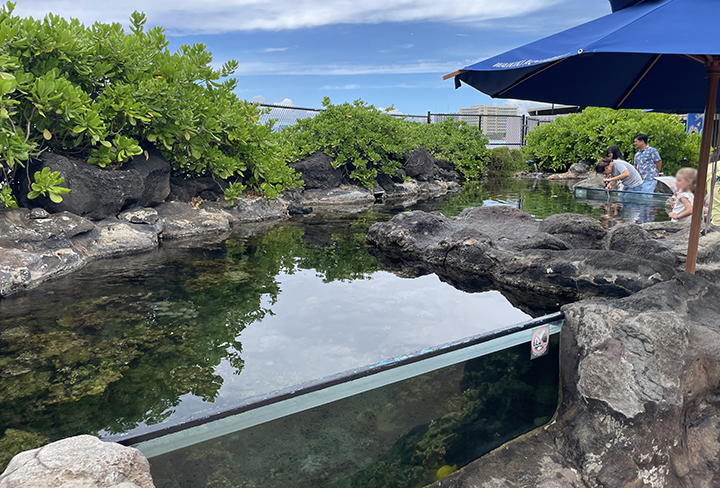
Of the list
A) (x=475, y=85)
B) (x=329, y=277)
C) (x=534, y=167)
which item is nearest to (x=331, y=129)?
(x=329, y=277)

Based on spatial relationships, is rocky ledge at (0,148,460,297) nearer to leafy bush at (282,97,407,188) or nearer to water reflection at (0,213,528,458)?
water reflection at (0,213,528,458)

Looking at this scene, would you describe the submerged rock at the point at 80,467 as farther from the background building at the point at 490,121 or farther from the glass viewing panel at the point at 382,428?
the background building at the point at 490,121

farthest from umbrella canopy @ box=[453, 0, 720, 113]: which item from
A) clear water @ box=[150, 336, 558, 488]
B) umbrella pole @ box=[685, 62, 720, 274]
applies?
clear water @ box=[150, 336, 558, 488]

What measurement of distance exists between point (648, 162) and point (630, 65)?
7.54m

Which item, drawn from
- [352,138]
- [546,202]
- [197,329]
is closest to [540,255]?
[197,329]

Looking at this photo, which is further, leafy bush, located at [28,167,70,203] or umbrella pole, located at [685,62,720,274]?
leafy bush, located at [28,167,70,203]

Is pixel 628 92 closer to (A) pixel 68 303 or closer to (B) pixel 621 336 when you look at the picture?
(B) pixel 621 336

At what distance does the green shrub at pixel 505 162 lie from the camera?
23147 mm

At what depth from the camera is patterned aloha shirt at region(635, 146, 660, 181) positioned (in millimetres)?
10695

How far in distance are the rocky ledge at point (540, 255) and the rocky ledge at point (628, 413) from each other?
2.02 metres

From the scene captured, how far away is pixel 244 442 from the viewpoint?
2068 millimetres

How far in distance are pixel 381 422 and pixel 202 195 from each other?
26.5 feet

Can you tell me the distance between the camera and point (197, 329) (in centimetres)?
428

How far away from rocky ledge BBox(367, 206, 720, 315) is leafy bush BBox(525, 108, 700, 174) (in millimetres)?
12948
